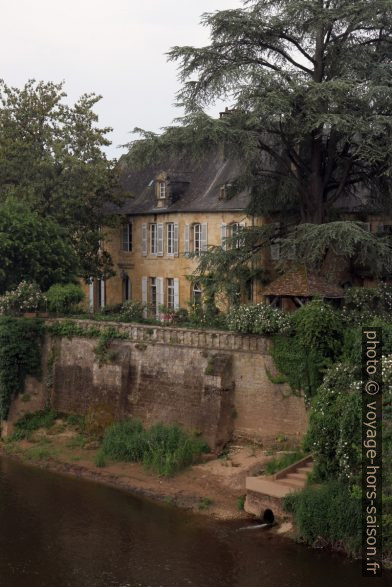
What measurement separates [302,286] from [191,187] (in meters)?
13.5

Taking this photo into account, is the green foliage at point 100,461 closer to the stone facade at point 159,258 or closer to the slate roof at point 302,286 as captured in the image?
the slate roof at point 302,286

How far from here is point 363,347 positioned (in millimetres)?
22516

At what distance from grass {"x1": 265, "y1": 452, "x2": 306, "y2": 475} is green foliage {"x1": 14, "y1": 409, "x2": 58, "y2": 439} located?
10.3m

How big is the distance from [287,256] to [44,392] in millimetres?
11312

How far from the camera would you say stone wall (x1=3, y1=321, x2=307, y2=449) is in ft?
87.2

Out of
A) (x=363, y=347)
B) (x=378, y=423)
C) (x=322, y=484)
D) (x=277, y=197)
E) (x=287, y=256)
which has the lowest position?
(x=322, y=484)

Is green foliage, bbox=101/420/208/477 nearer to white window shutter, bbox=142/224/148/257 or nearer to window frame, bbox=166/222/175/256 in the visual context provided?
window frame, bbox=166/222/175/256

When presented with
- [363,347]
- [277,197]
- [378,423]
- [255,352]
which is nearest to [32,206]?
[277,197]

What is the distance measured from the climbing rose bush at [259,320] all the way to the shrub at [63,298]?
27.6ft

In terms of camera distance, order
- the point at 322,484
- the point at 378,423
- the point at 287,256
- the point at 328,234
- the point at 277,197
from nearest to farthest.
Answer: the point at 378,423 < the point at 322,484 < the point at 328,234 < the point at 287,256 < the point at 277,197

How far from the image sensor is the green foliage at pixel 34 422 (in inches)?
1233

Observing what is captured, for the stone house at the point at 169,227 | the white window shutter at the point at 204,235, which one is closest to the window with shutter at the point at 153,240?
the stone house at the point at 169,227

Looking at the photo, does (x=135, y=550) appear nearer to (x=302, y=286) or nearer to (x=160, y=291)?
(x=302, y=286)

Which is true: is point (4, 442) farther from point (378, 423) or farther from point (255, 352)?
point (378, 423)
